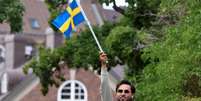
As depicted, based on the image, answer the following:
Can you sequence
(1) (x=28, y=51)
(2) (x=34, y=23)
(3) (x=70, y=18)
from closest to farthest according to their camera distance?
(3) (x=70, y=18), (1) (x=28, y=51), (2) (x=34, y=23)

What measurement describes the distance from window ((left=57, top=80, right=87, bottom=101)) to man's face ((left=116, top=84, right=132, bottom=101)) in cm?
4110

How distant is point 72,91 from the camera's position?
4944 cm

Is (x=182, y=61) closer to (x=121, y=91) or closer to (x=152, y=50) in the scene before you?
(x=152, y=50)

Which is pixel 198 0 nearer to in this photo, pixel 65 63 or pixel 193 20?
pixel 193 20

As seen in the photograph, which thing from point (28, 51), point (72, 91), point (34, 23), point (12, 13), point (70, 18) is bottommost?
point (70, 18)

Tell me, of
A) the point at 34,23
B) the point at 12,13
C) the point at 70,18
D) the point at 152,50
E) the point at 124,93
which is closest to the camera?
the point at 124,93

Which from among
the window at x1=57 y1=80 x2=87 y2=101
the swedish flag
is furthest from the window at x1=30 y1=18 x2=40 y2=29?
the swedish flag

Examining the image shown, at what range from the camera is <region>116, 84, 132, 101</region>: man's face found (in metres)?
7.87

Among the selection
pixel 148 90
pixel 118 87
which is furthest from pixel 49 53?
pixel 118 87

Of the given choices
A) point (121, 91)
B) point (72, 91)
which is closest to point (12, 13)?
point (121, 91)

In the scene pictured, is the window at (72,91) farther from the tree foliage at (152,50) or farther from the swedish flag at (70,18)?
the swedish flag at (70,18)

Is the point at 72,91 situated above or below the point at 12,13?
above

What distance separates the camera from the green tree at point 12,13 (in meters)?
19.2

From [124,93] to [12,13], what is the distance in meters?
11.8
